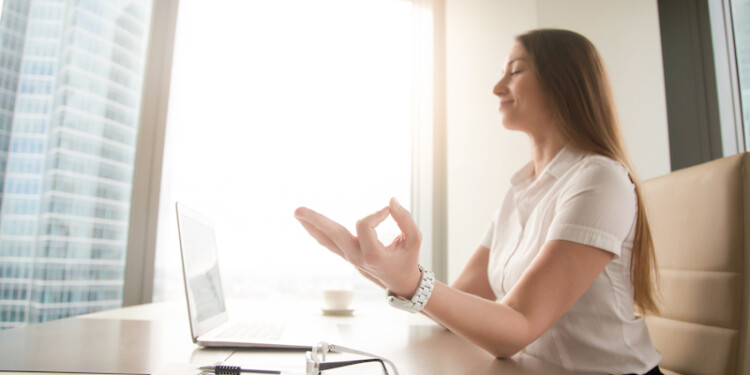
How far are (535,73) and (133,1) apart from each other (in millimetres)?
1858

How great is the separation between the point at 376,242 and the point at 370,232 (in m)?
0.02

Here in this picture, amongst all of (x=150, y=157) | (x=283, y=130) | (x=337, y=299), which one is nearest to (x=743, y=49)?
(x=337, y=299)

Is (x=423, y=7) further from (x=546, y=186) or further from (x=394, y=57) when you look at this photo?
(x=546, y=186)

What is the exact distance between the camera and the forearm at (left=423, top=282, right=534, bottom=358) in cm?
70

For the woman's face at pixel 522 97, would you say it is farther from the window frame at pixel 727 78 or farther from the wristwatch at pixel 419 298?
the window frame at pixel 727 78

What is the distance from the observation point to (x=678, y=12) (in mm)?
1879

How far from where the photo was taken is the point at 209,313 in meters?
0.98

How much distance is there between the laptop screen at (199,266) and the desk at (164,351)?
0.07 meters

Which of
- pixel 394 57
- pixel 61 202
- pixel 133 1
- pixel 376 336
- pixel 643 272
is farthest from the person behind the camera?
pixel 394 57

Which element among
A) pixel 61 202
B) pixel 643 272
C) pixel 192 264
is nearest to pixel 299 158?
pixel 61 202

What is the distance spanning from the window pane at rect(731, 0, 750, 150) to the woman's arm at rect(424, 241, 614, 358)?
122 centimetres

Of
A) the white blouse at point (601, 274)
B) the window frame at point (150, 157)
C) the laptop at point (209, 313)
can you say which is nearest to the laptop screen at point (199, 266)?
the laptop at point (209, 313)

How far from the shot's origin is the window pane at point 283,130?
215cm

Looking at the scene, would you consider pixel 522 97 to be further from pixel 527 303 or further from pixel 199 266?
pixel 199 266
